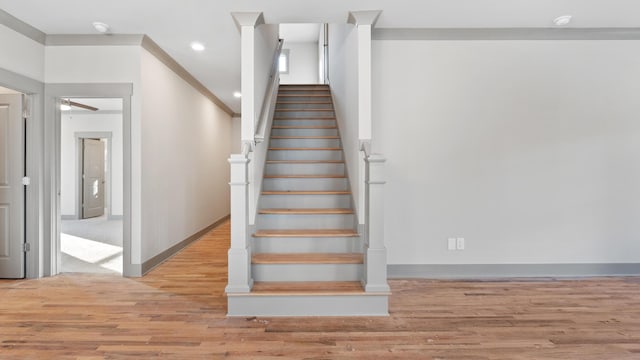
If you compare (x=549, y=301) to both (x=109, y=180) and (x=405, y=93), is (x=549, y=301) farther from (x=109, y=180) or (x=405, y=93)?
(x=109, y=180)

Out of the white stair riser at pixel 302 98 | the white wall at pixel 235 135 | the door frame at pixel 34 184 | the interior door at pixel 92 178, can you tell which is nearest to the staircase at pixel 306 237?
the white stair riser at pixel 302 98

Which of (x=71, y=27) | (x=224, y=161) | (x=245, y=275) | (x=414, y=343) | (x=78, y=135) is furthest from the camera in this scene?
(x=78, y=135)

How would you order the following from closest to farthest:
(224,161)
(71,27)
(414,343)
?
(414,343) < (71,27) < (224,161)

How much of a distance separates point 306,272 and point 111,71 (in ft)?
9.06

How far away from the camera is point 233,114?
751 cm

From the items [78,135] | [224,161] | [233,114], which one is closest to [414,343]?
[224,161]

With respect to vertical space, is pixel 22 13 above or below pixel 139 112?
A: above

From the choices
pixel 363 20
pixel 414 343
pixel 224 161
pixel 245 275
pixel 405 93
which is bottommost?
pixel 414 343

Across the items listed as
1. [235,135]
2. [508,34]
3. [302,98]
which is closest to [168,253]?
[302,98]

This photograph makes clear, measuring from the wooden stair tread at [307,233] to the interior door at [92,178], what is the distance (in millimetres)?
6548

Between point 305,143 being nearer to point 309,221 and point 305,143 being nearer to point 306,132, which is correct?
point 306,132

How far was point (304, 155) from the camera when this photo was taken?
3992 mm

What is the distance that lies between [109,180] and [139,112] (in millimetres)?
5089

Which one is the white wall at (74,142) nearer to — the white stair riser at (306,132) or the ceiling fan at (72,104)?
the ceiling fan at (72,104)
